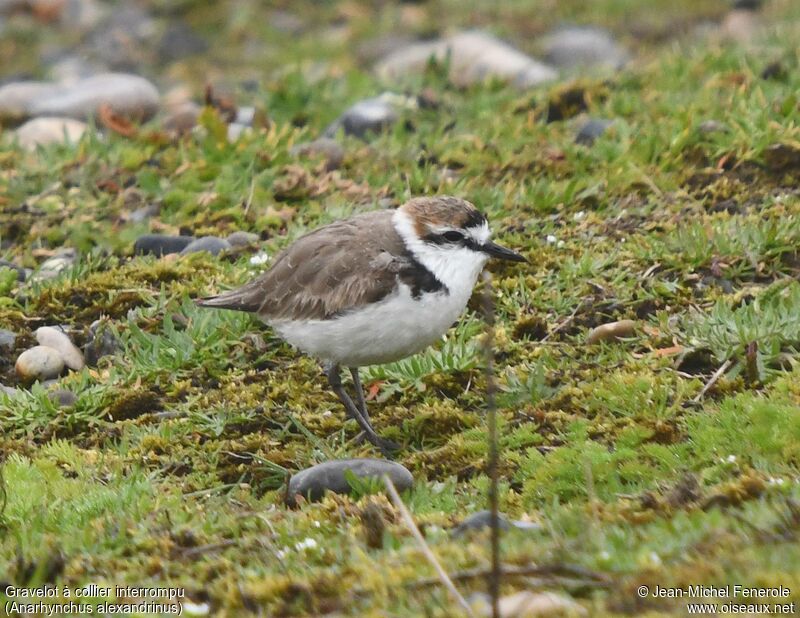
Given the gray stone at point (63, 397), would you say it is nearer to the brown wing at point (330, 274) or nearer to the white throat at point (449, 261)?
the brown wing at point (330, 274)

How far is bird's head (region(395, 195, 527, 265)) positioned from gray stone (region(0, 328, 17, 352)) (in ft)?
8.67

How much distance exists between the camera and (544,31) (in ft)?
52.5

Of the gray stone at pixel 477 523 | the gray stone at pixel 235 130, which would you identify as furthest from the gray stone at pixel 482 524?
the gray stone at pixel 235 130

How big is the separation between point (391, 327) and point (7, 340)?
2.73 m

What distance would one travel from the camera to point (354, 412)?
21.7ft

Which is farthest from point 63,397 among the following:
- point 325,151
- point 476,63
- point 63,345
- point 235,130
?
point 476,63

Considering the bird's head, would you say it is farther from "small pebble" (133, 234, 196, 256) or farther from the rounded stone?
the rounded stone

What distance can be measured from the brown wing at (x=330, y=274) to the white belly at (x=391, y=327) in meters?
0.09

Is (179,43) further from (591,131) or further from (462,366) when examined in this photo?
(462,366)

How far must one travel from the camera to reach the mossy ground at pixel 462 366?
477cm

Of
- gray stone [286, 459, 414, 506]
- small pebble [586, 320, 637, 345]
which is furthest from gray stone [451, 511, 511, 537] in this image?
small pebble [586, 320, 637, 345]

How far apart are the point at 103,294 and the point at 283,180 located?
189 cm

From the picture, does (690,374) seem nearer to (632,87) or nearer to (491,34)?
(632,87)

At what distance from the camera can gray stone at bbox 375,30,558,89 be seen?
1198 centimetres
